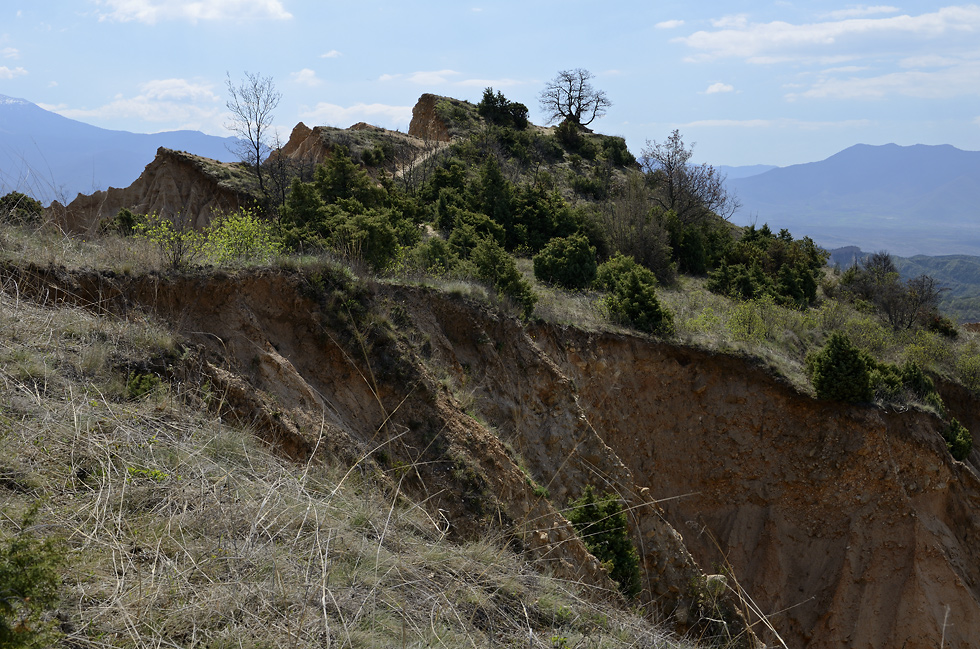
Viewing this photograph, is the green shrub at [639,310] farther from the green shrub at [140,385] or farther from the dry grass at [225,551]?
the green shrub at [140,385]

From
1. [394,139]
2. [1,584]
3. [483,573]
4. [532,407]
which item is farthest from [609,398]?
[394,139]

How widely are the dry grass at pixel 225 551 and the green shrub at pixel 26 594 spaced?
147 mm

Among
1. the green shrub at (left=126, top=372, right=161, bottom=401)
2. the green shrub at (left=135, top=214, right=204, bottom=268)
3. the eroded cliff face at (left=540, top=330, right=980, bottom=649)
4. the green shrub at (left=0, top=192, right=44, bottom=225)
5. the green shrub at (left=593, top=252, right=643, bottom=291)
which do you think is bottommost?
the eroded cliff face at (left=540, top=330, right=980, bottom=649)

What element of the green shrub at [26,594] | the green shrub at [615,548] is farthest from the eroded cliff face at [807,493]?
the green shrub at [26,594]

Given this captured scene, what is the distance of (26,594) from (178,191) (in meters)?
23.3

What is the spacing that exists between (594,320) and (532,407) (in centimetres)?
375

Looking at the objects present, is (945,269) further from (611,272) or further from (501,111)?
(611,272)

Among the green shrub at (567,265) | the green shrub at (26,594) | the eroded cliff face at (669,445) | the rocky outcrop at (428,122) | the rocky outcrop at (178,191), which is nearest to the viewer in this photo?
the green shrub at (26,594)

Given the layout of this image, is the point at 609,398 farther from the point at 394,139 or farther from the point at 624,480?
the point at 394,139

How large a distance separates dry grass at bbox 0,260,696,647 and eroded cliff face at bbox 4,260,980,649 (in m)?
3.13

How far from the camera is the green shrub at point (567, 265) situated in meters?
16.8

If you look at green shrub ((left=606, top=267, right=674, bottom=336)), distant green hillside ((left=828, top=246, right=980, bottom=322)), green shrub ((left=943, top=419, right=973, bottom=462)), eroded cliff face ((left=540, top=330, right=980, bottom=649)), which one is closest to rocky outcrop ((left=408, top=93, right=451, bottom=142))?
green shrub ((left=606, top=267, right=674, bottom=336))

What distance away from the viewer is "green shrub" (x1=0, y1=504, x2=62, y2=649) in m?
2.05

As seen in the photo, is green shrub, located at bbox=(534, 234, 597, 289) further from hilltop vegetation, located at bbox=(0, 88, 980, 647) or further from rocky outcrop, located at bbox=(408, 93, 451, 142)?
rocky outcrop, located at bbox=(408, 93, 451, 142)
